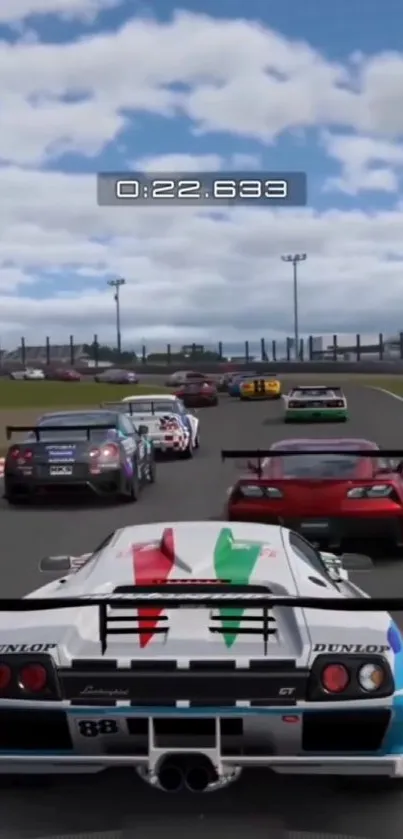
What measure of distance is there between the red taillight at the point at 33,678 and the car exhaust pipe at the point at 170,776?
0.55 meters

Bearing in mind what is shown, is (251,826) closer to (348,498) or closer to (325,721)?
(325,721)

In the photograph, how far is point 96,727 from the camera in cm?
454

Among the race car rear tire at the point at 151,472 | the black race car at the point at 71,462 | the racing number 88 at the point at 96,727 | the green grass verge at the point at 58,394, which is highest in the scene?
the racing number 88 at the point at 96,727

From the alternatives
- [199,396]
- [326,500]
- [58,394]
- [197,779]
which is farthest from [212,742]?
[58,394]

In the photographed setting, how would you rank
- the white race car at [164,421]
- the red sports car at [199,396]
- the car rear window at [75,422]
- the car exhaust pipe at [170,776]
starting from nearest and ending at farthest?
the car exhaust pipe at [170,776] → the car rear window at [75,422] → the white race car at [164,421] → the red sports car at [199,396]

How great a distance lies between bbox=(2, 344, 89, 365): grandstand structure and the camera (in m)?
120

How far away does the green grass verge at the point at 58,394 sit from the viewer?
60.6m

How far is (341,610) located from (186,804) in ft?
3.24

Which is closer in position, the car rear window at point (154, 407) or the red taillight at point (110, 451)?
the red taillight at point (110, 451)

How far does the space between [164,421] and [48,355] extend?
96695 mm

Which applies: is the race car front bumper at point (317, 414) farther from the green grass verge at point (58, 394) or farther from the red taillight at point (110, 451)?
the red taillight at point (110, 451)

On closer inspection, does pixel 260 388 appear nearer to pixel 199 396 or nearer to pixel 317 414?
pixel 199 396

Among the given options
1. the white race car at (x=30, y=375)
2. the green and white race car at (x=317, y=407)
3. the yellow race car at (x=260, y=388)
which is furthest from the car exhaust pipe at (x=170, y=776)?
the white race car at (x=30, y=375)

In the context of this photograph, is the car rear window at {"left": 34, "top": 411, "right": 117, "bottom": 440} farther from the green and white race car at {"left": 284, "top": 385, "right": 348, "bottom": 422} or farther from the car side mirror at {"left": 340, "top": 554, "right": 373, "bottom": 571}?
the green and white race car at {"left": 284, "top": 385, "right": 348, "bottom": 422}
